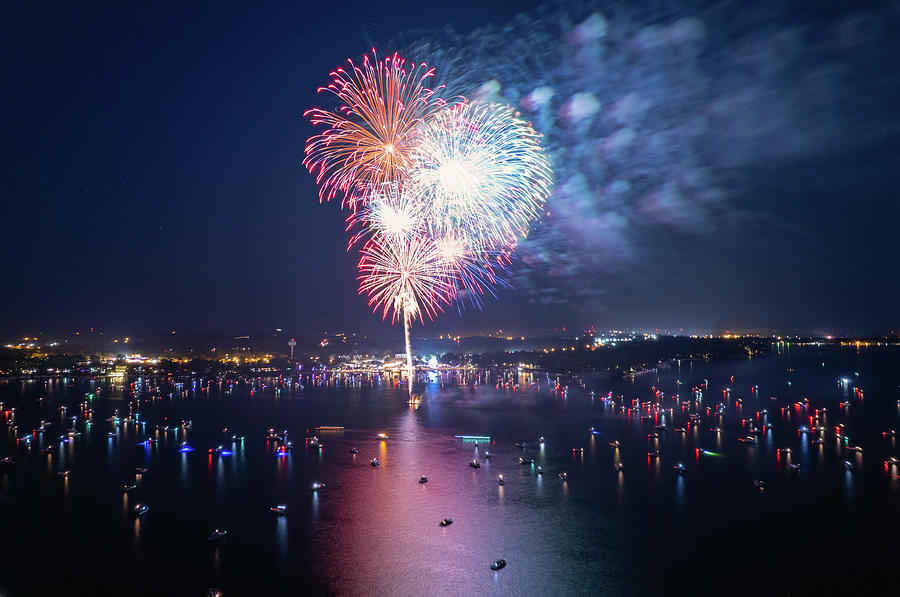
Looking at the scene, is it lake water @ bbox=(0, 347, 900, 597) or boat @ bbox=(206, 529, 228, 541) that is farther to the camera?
boat @ bbox=(206, 529, 228, 541)

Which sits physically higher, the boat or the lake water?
the boat

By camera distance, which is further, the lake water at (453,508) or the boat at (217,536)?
the boat at (217,536)

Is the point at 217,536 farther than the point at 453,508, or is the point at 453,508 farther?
the point at 453,508

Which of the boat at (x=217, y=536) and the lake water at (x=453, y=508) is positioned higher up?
the boat at (x=217, y=536)

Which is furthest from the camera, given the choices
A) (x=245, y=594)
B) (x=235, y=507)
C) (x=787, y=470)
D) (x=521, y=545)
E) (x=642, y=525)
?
(x=787, y=470)

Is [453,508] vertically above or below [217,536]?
below

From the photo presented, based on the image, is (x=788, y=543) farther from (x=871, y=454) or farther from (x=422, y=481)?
(x=871, y=454)

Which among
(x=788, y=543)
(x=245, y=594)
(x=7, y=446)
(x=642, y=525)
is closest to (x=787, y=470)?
(x=788, y=543)

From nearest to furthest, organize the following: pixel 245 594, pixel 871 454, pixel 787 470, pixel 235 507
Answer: pixel 245 594 < pixel 235 507 < pixel 787 470 < pixel 871 454
